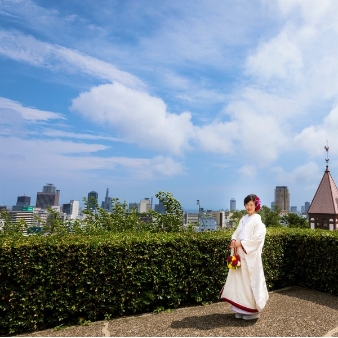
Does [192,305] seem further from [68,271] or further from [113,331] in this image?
[68,271]

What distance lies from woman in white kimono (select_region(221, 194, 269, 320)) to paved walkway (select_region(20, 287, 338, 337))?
0.33 m

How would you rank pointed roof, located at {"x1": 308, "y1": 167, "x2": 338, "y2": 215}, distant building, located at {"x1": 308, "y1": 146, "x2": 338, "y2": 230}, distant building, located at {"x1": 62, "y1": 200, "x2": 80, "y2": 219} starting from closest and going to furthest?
distant building, located at {"x1": 62, "y1": 200, "x2": 80, "y2": 219} < distant building, located at {"x1": 308, "y1": 146, "x2": 338, "y2": 230} < pointed roof, located at {"x1": 308, "y1": 167, "x2": 338, "y2": 215}

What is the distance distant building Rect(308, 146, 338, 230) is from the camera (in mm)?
17141

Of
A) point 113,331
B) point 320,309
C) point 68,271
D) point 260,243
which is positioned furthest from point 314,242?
point 68,271

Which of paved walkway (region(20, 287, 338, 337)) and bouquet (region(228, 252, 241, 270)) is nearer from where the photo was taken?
paved walkway (region(20, 287, 338, 337))

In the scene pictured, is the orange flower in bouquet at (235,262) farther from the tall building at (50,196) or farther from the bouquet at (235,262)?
the tall building at (50,196)

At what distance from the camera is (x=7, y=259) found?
5.68 metres

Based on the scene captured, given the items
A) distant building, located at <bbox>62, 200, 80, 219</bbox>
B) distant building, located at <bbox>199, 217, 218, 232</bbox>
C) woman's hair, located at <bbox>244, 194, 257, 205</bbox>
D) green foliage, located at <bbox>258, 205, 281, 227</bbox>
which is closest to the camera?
woman's hair, located at <bbox>244, 194, 257, 205</bbox>

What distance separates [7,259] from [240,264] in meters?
4.08

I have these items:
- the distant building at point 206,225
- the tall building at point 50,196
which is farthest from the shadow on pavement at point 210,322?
the tall building at point 50,196

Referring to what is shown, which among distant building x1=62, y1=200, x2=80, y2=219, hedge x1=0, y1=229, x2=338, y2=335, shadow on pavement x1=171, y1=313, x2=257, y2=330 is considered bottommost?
shadow on pavement x1=171, y1=313, x2=257, y2=330

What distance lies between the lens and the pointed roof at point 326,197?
17297mm

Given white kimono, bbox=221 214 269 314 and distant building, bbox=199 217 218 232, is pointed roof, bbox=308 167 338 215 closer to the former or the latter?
distant building, bbox=199 217 218 232

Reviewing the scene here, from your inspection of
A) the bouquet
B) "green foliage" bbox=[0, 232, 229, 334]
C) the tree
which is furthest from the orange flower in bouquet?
the tree
